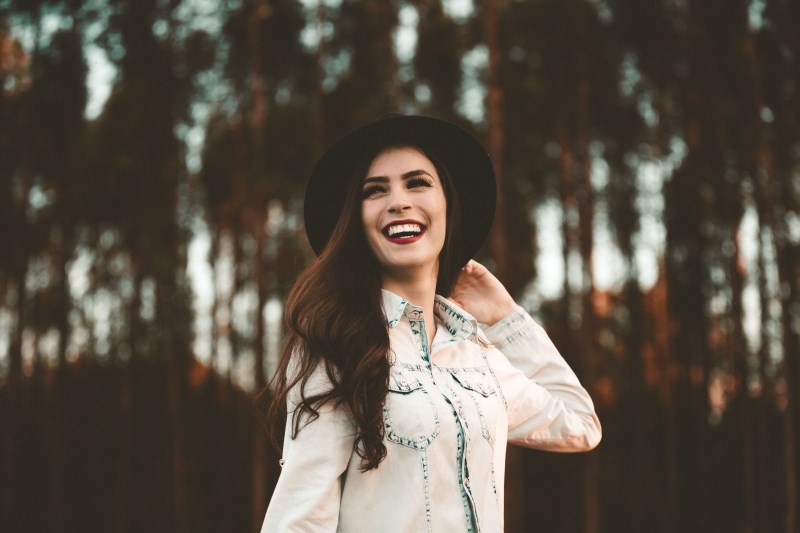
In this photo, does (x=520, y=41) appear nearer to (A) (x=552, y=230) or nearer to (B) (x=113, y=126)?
(A) (x=552, y=230)

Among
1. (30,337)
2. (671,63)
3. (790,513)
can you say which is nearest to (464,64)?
(671,63)

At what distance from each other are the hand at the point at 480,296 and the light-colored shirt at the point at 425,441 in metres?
0.21

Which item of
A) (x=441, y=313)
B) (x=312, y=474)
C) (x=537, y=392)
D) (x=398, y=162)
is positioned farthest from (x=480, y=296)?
(x=312, y=474)

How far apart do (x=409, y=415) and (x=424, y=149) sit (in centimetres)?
85

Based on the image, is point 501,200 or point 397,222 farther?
point 501,200

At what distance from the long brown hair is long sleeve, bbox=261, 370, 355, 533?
22mm

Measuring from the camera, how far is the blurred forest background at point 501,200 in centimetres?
1219

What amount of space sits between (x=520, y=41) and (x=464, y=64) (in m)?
1.23

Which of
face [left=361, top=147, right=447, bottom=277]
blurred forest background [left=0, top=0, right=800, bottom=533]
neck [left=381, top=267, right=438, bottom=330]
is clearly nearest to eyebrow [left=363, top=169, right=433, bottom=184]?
face [left=361, top=147, right=447, bottom=277]

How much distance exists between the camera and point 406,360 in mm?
1903

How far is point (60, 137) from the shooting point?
14516 millimetres

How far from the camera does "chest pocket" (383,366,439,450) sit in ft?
5.66

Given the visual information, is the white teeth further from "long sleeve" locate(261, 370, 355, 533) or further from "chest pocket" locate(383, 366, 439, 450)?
"long sleeve" locate(261, 370, 355, 533)

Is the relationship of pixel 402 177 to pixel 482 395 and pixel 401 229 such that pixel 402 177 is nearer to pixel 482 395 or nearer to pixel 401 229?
pixel 401 229
